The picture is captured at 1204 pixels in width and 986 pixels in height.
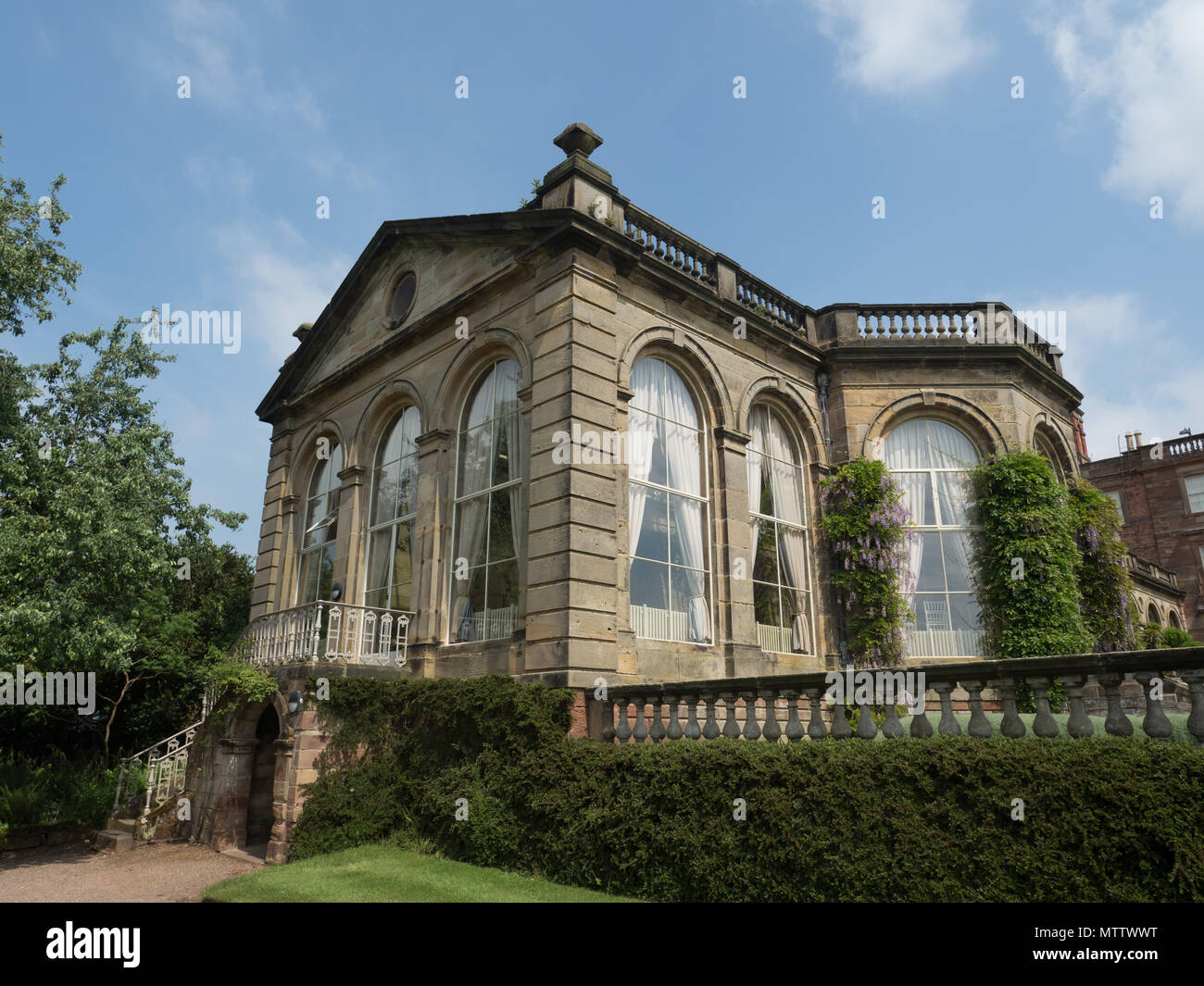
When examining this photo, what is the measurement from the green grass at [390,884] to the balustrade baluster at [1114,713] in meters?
4.25

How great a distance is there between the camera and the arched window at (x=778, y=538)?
1307 cm

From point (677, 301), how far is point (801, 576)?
17.0 ft

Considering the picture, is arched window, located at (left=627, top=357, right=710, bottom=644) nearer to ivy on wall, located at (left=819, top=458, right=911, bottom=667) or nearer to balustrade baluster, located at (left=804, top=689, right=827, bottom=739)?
ivy on wall, located at (left=819, top=458, right=911, bottom=667)

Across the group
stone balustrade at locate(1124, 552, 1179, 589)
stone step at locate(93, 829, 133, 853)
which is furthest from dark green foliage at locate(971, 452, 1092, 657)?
stone step at locate(93, 829, 133, 853)

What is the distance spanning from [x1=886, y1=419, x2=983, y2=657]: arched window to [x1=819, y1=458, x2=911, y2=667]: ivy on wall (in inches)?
17.9

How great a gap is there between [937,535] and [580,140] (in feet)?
30.2

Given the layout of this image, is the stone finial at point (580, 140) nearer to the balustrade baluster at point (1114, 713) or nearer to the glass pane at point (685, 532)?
the glass pane at point (685, 532)

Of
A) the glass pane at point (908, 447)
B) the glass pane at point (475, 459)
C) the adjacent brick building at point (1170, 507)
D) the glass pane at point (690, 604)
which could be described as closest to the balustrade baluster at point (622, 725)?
the glass pane at point (690, 604)

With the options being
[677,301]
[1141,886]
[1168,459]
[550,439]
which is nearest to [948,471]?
[677,301]

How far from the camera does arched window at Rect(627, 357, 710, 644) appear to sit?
11.3m

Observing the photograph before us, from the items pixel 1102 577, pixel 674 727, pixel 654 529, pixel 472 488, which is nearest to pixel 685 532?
pixel 654 529

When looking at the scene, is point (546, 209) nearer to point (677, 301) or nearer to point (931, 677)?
point (677, 301)

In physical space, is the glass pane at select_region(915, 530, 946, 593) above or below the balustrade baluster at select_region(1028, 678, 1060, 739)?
above

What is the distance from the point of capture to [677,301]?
12727mm
